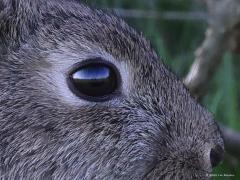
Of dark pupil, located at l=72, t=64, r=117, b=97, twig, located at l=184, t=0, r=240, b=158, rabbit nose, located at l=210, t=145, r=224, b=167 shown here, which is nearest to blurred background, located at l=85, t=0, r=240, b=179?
twig, located at l=184, t=0, r=240, b=158

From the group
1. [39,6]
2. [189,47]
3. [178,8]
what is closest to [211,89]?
[189,47]

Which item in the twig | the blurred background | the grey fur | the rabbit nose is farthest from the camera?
the blurred background

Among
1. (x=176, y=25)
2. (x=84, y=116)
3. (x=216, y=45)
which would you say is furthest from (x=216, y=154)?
(x=176, y=25)

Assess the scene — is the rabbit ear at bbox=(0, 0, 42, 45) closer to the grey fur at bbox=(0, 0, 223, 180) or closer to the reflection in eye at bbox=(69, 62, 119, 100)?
the grey fur at bbox=(0, 0, 223, 180)

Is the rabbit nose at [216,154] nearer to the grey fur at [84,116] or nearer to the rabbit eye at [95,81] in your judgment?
the grey fur at [84,116]

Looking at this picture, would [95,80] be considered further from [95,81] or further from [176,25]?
[176,25]

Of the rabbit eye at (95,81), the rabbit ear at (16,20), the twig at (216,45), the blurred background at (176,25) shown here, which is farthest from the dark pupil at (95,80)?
the blurred background at (176,25)
